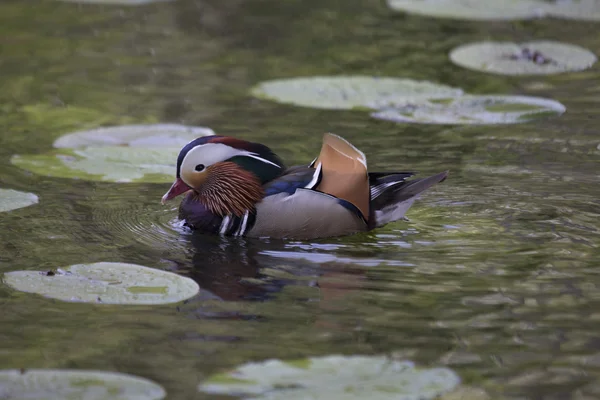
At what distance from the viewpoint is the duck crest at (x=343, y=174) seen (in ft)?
18.6

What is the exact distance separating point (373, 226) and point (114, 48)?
5.16 m

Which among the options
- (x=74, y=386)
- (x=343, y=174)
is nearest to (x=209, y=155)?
(x=343, y=174)

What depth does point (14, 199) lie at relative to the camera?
6242mm

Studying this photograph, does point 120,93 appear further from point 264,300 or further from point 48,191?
point 264,300

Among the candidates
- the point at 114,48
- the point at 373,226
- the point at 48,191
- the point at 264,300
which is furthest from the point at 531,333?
the point at 114,48

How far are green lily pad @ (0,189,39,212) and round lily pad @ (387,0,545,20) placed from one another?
5744mm

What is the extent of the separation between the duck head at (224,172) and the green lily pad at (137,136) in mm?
1231

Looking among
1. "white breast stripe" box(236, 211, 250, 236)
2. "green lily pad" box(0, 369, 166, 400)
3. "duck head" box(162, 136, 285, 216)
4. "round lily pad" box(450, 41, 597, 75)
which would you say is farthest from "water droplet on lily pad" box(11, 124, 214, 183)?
"round lily pad" box(450, 41, 597, 75)

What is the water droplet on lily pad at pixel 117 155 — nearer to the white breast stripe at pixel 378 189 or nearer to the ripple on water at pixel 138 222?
the ripple on water at pixel 138 222

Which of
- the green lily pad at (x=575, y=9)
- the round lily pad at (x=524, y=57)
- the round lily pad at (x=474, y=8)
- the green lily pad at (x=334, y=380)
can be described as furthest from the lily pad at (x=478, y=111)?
the green lily pad at (x=334, y=380)

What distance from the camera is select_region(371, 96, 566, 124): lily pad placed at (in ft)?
25.1

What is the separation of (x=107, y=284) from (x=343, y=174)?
4.74ft

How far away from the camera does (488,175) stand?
6.66 metres

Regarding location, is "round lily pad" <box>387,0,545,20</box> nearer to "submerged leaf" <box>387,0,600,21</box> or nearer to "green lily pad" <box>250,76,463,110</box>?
"submerged leaf" <box>387,0,600,21</box>
